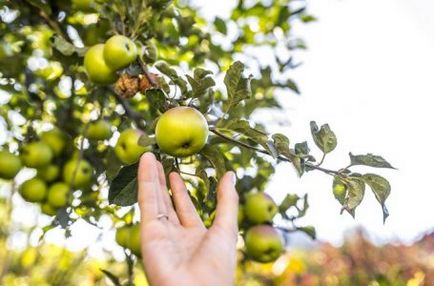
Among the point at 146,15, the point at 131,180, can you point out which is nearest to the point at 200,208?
the point at 131,180

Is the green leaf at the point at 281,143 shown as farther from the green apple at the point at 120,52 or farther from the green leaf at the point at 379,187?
the green apple at the point at 120,52

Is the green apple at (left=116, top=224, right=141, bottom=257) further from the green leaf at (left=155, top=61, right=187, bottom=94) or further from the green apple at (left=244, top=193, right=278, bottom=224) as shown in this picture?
the green leaf at (left=155, top=61, right=187, bottom=94)

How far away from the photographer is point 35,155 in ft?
5.42

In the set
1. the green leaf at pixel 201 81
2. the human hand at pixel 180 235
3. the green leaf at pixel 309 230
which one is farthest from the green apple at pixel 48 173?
the green leaf at pixel 309 230

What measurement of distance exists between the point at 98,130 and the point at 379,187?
94 centimetres

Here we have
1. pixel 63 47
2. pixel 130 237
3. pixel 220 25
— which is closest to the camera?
pixel 63 47

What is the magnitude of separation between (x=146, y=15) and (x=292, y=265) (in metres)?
2.95

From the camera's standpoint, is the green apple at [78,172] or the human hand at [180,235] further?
the green apple at [78,172]

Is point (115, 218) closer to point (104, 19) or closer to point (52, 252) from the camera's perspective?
point (104, 19)

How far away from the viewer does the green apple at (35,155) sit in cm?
166

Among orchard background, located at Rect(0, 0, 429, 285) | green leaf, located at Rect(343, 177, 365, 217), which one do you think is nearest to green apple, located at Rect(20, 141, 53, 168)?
→ orchard background, located at Rect(0, 0, 429, 285)

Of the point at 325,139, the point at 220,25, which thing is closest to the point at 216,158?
the point at 325,139

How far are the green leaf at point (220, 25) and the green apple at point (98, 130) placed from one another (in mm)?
728

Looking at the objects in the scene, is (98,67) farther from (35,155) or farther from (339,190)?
(339,190)
